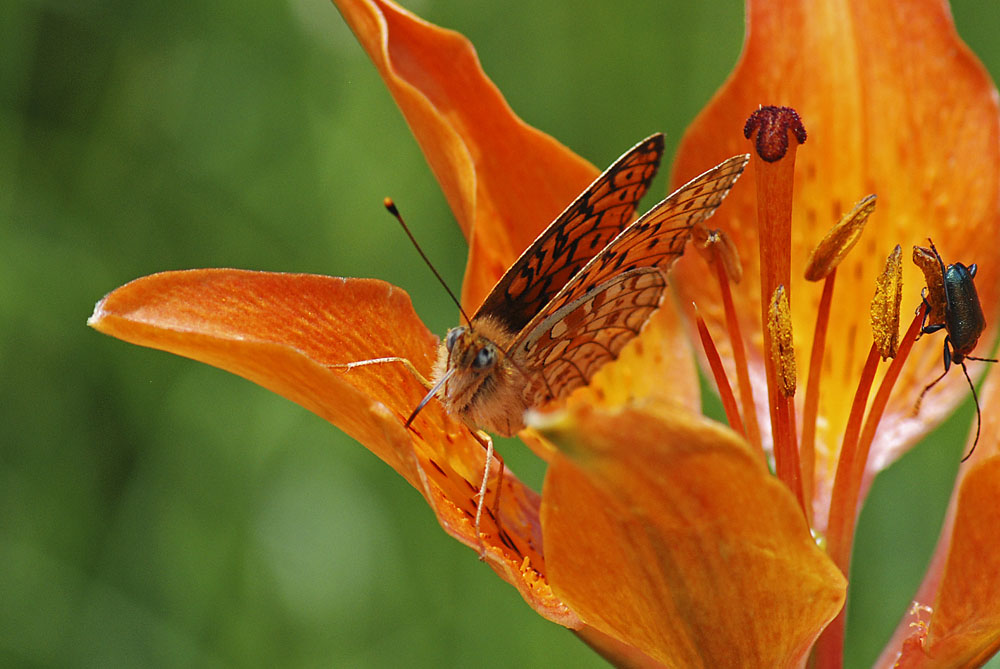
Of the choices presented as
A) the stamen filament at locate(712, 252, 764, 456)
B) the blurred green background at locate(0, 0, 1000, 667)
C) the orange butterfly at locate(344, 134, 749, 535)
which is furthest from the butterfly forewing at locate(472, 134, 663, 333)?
the blurred green background at locate(0, 0, 1000, 667)

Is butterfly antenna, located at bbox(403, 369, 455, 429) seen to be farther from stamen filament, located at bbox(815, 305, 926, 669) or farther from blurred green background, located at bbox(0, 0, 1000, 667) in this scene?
blurred green background, located at bbox(0, 0, 1000, 667)

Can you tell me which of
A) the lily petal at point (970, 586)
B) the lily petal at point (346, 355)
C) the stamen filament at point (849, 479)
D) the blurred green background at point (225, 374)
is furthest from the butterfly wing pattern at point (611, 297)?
the blurred green background at point (225, 374)

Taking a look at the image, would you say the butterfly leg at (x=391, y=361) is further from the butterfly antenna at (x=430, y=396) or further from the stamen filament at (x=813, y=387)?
the stamen filament at (x=813, y=387)

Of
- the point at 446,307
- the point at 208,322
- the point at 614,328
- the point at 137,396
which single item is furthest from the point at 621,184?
the point at 137,396

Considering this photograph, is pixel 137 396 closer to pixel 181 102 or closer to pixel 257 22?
pixel 181 102

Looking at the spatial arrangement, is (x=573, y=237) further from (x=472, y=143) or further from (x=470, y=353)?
(x=472, y=143)
